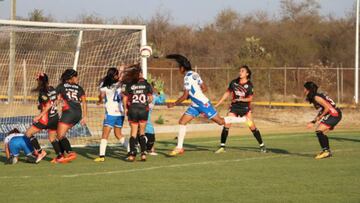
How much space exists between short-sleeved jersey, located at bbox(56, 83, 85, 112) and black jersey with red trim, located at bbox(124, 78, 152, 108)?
1.01 meters

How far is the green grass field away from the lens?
35.5ft

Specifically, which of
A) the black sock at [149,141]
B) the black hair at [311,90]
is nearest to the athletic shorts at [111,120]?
the black sock at [149,141]

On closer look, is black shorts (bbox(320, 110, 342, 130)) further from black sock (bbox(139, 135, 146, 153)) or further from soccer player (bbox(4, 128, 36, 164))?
soccer player (bbox(4, 128, 36, 164))

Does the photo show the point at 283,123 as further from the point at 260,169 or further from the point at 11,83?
the point at 260,169

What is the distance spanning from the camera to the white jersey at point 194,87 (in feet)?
55.1

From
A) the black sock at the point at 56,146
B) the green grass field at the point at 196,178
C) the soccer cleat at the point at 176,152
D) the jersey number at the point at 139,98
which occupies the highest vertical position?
the jersey number at the point at 139,98

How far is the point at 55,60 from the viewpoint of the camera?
2512cm

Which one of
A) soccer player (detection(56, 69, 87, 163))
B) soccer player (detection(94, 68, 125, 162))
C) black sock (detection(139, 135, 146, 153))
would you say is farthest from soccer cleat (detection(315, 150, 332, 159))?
soccer player (detection(56, 69, 87, 163))

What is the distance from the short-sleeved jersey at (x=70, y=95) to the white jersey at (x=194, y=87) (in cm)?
226

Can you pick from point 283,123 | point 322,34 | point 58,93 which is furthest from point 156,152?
point 322,34

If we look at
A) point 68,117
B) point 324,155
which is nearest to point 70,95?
point 68,117

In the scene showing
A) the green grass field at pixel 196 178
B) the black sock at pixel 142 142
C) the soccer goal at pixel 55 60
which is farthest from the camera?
the soccer goal at pixel 55 60

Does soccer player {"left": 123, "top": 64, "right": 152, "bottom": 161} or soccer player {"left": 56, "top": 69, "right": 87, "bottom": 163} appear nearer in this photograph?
soccer player {"left": 123, "top": 64, "right": 152, "bottom": 161}

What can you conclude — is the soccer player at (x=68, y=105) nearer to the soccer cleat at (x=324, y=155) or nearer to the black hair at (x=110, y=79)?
the black hair at (x=110, y=79)
